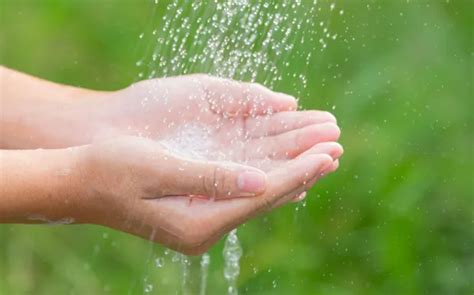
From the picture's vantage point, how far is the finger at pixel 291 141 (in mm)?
1500

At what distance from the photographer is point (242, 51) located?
5.89 feet

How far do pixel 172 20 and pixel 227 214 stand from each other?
2.65ft

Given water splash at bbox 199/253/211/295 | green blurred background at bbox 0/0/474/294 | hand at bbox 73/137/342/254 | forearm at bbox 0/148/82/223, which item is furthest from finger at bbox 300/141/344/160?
water splash at bbox 199/253/211/295

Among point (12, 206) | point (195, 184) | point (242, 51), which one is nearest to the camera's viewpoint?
point (195, 184)

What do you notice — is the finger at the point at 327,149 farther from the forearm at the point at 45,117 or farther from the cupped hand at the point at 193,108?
the forearm at the point at 45,117

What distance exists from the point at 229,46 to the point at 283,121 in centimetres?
24

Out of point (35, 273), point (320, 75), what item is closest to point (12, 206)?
point (35, 273)

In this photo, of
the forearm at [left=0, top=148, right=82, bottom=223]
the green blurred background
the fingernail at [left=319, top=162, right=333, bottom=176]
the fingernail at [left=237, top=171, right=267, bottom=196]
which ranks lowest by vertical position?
the green blurred background

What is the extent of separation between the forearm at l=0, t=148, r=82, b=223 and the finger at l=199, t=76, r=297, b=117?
26cm

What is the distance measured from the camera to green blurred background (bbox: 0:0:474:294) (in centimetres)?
209

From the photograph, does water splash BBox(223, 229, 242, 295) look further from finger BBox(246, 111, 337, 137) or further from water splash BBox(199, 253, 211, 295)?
finger BBox(246, 111, 337, 137)

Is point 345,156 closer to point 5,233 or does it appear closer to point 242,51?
point 242,51

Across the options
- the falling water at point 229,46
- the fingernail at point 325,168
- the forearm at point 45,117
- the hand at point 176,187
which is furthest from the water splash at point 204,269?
the fingernail at point 325,168

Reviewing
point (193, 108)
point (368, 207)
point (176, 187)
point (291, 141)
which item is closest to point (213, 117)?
point (193, 108)
